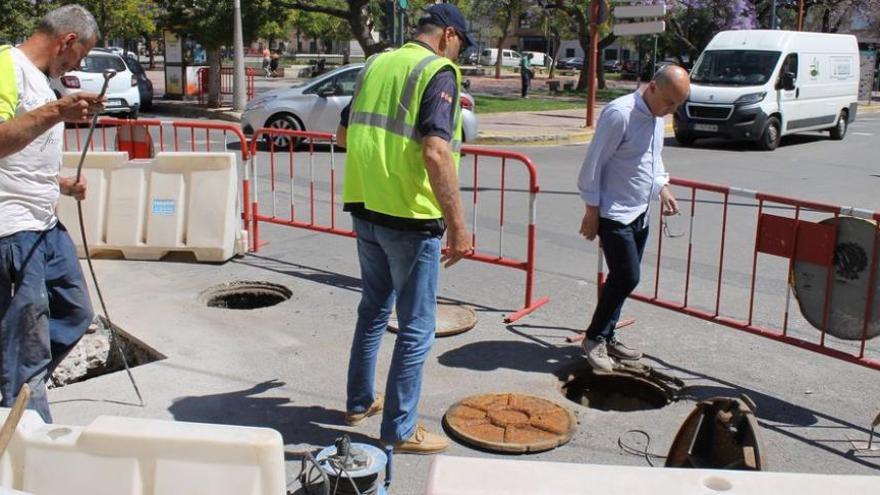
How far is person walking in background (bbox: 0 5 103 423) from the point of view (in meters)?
3.66

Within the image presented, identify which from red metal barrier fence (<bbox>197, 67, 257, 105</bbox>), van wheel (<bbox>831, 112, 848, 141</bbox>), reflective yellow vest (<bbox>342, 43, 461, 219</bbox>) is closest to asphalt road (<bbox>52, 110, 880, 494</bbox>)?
reflective yellow vest (<bbox>342, 43, 461, 219</bbox>)

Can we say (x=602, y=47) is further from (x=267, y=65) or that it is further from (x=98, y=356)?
(x=98, y=356)

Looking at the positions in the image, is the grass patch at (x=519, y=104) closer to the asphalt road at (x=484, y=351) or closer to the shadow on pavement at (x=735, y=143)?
the shadow on pavement at (x=735, y=143)

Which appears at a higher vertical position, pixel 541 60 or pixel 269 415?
pixel 541 60

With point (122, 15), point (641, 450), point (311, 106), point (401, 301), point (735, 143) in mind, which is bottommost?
point (641, 450)

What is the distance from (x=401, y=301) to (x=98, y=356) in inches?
111

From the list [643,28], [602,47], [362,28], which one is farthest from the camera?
[602,47]

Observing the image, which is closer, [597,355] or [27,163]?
[27,163]

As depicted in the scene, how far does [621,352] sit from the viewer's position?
18.4ft

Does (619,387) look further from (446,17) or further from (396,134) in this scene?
(446,17)

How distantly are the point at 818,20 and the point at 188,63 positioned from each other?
39.9 m

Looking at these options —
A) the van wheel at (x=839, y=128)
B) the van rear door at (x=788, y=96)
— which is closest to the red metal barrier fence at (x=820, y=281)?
the van rear door at (x=788, y=96)

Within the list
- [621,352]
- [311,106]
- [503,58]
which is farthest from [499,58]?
[621,352]

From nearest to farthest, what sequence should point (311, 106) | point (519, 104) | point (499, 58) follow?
point (311, 106), point (519, 104), point (499, 58)
